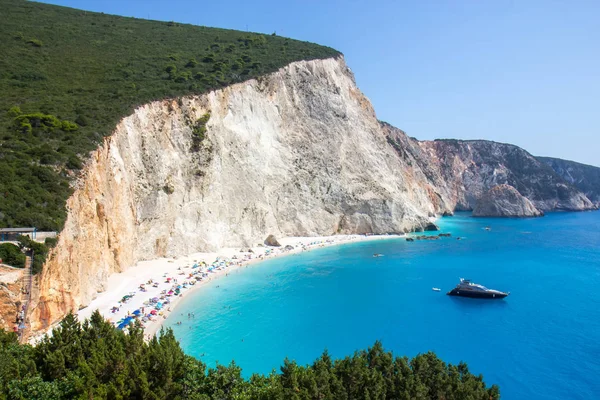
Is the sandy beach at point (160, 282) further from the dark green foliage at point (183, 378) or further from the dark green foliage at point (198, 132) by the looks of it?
the dark green foliage at point (198, 132)

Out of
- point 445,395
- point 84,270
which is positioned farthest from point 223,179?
point 445,395

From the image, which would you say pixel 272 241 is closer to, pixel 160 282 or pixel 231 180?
pixel 231 180

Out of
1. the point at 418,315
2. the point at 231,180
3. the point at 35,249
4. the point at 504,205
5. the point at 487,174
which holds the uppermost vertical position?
the point at 487,174

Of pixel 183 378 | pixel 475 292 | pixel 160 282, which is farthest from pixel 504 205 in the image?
pixel 183 378

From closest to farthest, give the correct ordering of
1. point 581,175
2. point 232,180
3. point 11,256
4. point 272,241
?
1. point 11,256
2. point 232,180
3. point 272,241
4. point 581,175

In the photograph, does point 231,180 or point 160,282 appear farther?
point 231,180

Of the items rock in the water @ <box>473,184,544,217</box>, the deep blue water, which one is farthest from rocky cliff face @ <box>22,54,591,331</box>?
rock in the water @ <box>473,184,544,217</box>
